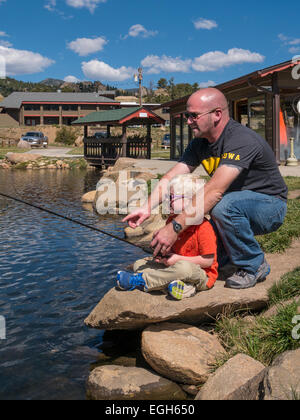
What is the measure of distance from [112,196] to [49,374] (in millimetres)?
8955

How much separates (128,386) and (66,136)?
49143 millimetres

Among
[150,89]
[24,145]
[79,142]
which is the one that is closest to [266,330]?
[24,145]

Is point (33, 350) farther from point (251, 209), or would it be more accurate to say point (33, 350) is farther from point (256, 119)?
point (256, 119)

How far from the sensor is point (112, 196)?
12609 millimetres

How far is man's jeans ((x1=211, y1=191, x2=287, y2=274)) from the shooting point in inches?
157

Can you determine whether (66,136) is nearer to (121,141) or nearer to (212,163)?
(121,141)

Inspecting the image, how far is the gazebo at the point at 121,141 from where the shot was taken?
24.1m

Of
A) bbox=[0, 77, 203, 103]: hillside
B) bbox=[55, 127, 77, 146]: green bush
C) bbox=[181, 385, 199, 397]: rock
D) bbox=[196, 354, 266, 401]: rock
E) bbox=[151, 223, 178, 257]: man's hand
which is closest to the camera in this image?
bbox=[196, 354, 266, 401]: rock

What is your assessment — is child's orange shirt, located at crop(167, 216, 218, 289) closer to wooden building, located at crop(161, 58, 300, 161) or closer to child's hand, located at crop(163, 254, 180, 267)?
child's hand, located at crop(163, 254, 180, 267)

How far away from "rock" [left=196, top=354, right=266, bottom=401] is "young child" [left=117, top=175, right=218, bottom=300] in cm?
81

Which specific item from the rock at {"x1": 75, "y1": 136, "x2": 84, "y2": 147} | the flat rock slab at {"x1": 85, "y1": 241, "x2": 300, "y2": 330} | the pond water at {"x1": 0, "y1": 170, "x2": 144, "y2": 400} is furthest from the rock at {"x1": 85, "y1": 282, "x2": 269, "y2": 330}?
the rock at {"x1": 75, "y1": 136, "x2": 84, "y2": 147}

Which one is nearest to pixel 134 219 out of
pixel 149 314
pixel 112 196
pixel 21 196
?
pixel 149 314

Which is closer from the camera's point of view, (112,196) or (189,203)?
(189,203)

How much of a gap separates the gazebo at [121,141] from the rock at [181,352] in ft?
66.8
